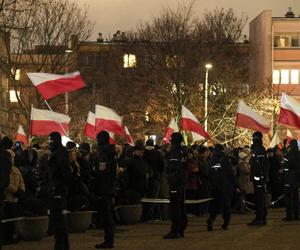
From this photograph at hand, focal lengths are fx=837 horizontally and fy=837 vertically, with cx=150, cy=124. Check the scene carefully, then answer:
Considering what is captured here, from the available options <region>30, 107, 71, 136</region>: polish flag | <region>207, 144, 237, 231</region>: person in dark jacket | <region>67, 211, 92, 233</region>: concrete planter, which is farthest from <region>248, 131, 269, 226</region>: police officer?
<region>30, 107, 71, 136</region>: polish flag

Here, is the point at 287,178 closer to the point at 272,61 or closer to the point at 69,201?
the point at 69,201

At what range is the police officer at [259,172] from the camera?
1902 cm

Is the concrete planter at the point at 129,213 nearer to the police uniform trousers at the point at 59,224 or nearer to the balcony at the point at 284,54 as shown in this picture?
the police uniform trousers at the point at 59,224

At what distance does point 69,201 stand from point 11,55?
31.3 m

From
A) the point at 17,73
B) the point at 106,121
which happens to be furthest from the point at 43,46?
the point at 106,121

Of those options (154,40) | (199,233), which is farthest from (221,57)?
(199,233)

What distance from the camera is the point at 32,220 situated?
54.0 ft

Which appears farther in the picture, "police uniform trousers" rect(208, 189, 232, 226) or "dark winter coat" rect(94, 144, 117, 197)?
"police uniform trousers" rect(208, 189, 232, 226)

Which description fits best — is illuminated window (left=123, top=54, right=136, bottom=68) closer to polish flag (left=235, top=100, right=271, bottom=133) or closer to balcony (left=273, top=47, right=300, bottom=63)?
balcony (left=273, top=47, right=300, bottom=63)

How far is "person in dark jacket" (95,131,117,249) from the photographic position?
1503cm

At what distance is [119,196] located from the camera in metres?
19.5

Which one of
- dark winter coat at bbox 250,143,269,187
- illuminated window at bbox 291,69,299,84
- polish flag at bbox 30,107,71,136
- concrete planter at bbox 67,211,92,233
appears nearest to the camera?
→ concrete planter at bbox 67,211,92,233

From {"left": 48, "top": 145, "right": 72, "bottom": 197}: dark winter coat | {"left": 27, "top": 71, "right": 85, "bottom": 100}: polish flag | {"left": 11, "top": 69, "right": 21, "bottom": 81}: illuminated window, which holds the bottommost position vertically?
{"left": 48, "top": 145, "right": 72, "bottom": 197}: dark winter coat

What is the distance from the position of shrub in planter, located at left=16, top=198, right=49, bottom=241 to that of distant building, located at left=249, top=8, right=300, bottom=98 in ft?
187
